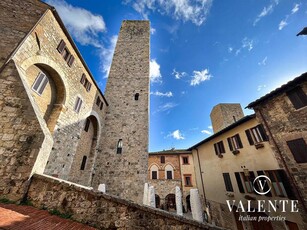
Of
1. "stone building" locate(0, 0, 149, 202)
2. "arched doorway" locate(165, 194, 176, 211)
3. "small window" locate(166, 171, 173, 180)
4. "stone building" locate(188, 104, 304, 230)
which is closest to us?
"stone building" locate(0, 0, 149, 202)

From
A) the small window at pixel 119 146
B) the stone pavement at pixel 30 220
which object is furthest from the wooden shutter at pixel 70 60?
the stone pavement at pixel 30 220

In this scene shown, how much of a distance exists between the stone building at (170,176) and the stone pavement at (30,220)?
18.6 m

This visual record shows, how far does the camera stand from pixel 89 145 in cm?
1034

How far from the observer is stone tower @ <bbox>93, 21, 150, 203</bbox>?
10.1 metres

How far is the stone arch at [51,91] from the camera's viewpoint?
5.89m

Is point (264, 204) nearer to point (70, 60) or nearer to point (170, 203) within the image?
point (170, 203)

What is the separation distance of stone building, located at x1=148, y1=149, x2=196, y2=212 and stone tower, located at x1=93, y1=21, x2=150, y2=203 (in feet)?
35.6

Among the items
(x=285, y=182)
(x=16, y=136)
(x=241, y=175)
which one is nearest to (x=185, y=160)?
(x=241, y=175)

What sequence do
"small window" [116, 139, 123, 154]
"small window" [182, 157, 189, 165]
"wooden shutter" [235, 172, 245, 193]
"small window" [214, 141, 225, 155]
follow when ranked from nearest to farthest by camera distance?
1. "wooden shutter" [235, 172, 245, 193]
2. "small window" [116, 139, 123, 154]
3. "small window" [214, 141, 225, 155]
4. "small window" [182, 157, 189, 165]

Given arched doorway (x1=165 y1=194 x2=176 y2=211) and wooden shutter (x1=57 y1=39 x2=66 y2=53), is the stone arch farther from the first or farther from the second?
arched doorway (x1=165 y1=194 x2=176 y2=211)

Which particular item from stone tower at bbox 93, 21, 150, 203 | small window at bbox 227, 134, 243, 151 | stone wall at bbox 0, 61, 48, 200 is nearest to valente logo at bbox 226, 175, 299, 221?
small window at bbox 227, 134, 243, 151

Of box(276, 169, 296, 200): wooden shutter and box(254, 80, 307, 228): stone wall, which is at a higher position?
box(254, 80, 307, 228): stone wall

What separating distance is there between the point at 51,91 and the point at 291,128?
1307 cm

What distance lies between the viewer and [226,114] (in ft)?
76.5
